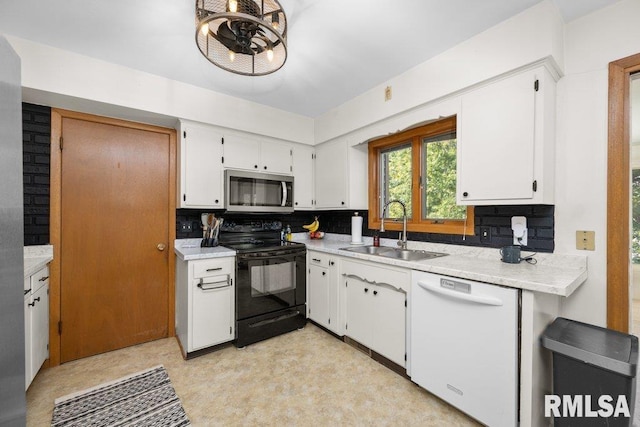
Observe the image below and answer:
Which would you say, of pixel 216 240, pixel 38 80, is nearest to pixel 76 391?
pixel 216 240

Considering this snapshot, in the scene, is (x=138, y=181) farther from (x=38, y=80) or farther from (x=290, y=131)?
(x=290, y=131)

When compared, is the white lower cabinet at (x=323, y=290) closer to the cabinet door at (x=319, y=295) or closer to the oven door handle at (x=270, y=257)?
the cabinet door at (x=319, y=295)

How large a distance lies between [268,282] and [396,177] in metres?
1.76

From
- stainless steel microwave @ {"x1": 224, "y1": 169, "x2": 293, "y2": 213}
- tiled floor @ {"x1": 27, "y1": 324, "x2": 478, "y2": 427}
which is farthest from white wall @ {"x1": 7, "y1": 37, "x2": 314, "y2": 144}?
tiled floor @ {"x1": 27, "y1": 324, "x2": 478, "y2": 427}

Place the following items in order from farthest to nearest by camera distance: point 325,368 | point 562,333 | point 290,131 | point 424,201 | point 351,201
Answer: point 290,131 → point 351,201 → point 424,201 → point 325,368 → point 562,333

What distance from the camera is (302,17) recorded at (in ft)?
5.38

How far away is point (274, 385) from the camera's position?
6.41 ft

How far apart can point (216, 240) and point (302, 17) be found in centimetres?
213

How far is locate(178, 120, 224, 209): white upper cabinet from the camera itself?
258 centimetres

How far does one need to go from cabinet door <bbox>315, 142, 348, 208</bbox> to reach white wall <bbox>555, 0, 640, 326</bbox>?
1.86m

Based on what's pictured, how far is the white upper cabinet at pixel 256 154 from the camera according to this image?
9.34ft

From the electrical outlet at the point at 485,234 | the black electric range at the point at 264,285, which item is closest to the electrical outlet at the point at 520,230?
the electrical outlet at the point at 485,234

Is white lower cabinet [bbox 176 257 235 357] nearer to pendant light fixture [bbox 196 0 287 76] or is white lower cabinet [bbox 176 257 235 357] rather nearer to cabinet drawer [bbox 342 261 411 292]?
cabinet drawer [bbox 342 261 411 292]

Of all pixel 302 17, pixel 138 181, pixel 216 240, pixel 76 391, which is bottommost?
pixel 76 391
